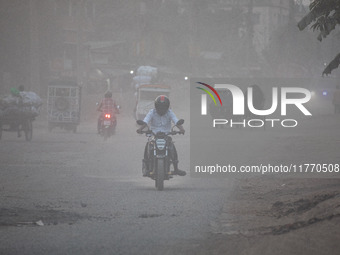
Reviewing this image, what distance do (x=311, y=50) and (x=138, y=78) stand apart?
114 feet

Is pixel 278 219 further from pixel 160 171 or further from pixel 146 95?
pixel 146 95

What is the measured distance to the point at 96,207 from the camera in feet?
38.3

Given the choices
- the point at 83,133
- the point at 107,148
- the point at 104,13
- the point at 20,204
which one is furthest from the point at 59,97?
the point at 104,13

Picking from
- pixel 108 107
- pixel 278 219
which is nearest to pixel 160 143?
pixel 278 219

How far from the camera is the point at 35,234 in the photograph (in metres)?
9.05

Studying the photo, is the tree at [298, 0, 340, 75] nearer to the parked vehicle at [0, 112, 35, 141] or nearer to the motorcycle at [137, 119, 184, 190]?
the motorcycle at [137, 119, 184, 190]

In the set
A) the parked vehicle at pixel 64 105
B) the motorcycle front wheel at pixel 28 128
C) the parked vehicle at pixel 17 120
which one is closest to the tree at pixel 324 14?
the parked vehicle at pixel 17 120

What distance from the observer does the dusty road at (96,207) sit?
852cm

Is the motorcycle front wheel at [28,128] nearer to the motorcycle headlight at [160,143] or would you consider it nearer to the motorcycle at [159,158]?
the motorcycle at [159,158]

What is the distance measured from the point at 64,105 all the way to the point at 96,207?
79.0ft

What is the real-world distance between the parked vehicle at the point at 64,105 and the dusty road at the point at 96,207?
41.2 ft

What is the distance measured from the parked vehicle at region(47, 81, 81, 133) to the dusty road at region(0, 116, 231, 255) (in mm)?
12562

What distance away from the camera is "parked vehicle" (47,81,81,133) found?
34938 millimetres

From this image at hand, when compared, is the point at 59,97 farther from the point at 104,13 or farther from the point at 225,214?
the point at 104,13
